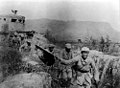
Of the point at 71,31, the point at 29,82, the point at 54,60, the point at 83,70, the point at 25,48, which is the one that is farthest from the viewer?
the point at 71,31

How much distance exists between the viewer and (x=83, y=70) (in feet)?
11.2

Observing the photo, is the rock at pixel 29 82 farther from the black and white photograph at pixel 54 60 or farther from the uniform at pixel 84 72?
the uniform at pixel 84 72

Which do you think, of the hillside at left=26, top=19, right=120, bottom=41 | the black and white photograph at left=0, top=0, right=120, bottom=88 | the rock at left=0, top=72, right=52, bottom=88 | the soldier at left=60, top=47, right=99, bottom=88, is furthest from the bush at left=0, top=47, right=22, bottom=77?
the hillside at left=26, top=19, right=120, bottom=41


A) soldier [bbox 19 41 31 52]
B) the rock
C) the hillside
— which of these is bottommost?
the rock

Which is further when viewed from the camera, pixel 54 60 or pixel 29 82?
pixel 54 60

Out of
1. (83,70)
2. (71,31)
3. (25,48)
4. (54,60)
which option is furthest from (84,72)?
(71,31)

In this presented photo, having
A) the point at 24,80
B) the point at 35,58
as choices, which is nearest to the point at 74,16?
the point at 35,58

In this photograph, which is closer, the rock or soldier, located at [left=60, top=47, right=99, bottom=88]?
soldier, located at [left=60, top=47, right=99, bottom=88]

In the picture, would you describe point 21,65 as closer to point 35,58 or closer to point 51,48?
point 51,48

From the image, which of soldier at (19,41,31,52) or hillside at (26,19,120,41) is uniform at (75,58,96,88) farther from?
hillside at (26,19,120,41)

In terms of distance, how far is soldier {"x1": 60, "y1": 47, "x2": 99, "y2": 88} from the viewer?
11.1ft

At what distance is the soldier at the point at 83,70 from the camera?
11.1 feet

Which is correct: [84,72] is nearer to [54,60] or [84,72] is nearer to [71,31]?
[54,60]

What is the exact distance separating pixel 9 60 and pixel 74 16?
4.54m
